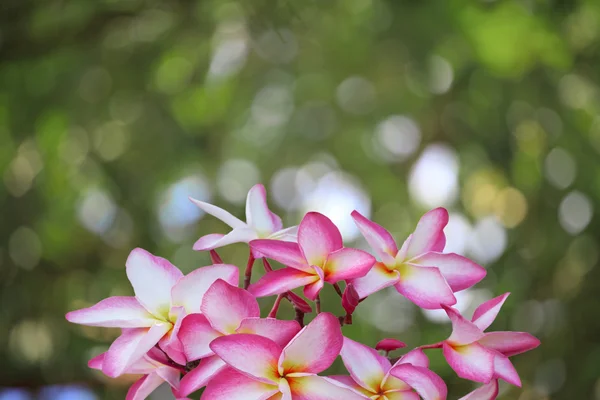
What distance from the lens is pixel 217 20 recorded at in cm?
169

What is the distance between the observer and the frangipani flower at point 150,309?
14.7 inches

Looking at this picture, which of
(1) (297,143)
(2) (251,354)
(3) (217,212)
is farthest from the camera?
(1) (297,143)

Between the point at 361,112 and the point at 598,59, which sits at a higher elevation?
the point at 598,59

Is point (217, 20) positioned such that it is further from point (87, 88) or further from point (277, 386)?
point (277, 386)

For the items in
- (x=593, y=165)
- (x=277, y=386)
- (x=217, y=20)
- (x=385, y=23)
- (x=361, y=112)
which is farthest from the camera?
(x=361, y=112)

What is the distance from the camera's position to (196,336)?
37 cm

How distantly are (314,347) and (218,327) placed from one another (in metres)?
0.05

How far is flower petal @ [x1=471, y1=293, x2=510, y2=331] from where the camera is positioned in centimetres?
40

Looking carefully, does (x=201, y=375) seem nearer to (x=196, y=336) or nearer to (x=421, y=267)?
(x=196, y=336)

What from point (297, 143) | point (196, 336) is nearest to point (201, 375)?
point (196, 336)

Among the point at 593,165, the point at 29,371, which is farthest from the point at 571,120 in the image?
the point at 29,371

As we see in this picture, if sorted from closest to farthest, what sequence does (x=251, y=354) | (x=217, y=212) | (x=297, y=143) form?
1. (x=251, y=354)
2. (x=217, y=212)
3. (x=297, y=143)

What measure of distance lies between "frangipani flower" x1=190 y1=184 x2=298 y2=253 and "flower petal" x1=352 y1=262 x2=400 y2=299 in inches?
2.6

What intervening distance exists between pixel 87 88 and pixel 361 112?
76 centimetres
